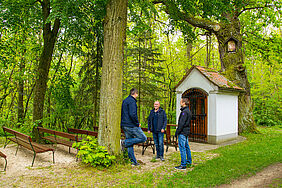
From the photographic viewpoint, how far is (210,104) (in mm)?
10000

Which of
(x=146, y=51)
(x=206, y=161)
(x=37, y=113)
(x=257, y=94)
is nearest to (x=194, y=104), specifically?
(x=206, y=161)

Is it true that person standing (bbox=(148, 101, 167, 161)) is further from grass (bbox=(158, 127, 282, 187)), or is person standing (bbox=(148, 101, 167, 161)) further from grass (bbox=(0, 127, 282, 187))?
grass (bbox=(158, 127, 282, 187))

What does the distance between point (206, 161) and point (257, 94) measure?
18.6 metres

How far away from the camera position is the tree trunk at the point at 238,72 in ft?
41.9

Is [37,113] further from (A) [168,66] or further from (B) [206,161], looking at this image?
(A) [168,66]

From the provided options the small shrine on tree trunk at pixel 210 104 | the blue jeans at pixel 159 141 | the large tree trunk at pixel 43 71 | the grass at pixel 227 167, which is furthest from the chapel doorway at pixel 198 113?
the large tree trunk at pixel 43 71

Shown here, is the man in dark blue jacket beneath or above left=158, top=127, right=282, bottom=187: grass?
above

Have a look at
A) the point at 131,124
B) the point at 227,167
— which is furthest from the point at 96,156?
the point at 227,167

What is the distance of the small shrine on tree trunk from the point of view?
32.4 feet

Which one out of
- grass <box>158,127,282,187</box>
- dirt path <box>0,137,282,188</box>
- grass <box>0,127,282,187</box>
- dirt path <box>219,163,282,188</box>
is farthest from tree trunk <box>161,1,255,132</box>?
dirt path <box>219,163,282,188</box>

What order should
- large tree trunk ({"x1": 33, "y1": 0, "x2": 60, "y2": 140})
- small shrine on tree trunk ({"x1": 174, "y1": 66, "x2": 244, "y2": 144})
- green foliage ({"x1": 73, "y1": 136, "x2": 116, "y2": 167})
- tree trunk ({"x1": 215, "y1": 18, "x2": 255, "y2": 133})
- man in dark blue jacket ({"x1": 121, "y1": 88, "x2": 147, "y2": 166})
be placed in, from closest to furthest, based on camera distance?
Answer: 1. green foliage ({"x1": 73, "y1": 136, "x2": 116, "y2": 167})
2. man in dark blue jacket ({"x1": 121, "y1": 88, "x2": 147, "y2": 166})
3. large tree trunk ({"x1": 33, "y1": 0, "x2": 60, "y2": 140})
4. small shrine on tree trunk ({"x1": 174, "y1": 66, "x2": 244, "y2": 144})
5. tree trunk ({"x1": 215, "y1": 18, "x2": 255, "y2": 133})

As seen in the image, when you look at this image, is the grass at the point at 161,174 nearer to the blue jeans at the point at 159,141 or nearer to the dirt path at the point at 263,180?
the dirt path at the point at 263,180

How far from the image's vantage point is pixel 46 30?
29.2 feet

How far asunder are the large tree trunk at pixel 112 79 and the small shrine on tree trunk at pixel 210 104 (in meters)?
5.36
